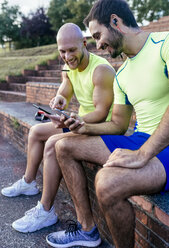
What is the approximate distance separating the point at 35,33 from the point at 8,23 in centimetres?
312

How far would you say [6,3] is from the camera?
29.6 metres

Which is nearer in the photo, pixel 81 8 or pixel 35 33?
pixel 81 8

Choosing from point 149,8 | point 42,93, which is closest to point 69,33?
point 42,93

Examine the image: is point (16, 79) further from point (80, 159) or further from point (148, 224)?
point (148, 224)

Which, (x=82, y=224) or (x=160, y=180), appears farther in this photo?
(x=82, y=224)

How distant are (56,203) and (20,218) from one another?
1.48 ft

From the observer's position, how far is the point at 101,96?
225cm

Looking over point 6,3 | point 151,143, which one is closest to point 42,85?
point 151,143

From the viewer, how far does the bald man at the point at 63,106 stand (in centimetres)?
213

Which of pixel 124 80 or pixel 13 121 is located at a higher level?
pixel 124 80

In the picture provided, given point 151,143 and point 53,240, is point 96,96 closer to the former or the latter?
point 151,143

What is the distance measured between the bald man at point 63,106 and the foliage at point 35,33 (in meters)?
26.8

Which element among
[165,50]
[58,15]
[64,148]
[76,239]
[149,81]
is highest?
[58,15]

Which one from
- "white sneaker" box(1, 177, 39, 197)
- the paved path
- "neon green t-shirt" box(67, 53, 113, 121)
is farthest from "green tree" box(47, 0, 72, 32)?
"white sneaker" box(1, 177, 39, 197)
